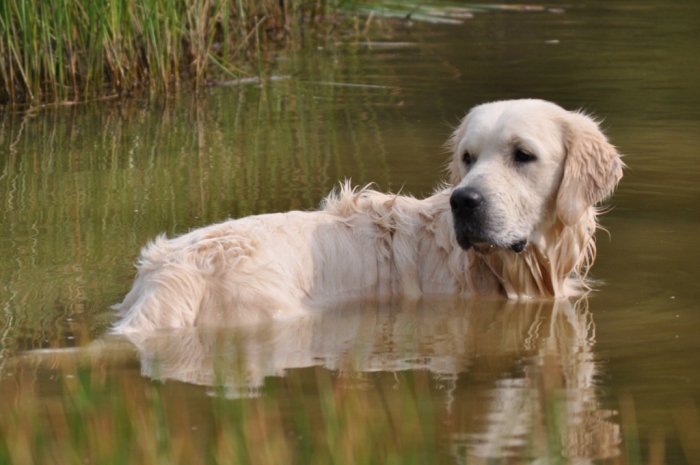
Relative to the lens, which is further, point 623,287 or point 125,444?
point 623,287

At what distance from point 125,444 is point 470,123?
3.32m

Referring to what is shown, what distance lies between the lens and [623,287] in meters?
6.07

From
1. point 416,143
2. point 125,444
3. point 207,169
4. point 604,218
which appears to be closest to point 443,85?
point 416,143

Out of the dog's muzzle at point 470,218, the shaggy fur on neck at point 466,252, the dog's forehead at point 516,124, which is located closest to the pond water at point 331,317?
the shaggy fur on neck at point 466,252

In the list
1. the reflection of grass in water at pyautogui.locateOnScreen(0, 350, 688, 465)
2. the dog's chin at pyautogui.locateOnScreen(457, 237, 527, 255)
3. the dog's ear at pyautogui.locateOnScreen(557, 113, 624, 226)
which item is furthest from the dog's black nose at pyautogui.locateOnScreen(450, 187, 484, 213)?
the reflection of grass in water at pyautogui.locateOnScreen(0, 350, 688, 465)

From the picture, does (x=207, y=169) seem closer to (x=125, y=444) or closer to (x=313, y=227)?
(x=313, y=227)

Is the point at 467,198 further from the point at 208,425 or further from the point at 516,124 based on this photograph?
the point at 208,425

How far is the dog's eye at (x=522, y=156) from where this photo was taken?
5.61m

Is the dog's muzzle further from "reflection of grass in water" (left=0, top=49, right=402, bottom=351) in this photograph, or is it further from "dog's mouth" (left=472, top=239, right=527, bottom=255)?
"reflection of grass in water" (left=0, top=49, right=402, bottom=351)

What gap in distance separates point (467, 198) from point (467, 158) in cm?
51

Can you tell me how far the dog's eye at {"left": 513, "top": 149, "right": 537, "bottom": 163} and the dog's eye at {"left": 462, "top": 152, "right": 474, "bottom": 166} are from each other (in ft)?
0.90

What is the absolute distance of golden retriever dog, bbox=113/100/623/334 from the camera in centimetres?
544

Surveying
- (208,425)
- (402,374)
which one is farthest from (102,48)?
(208,425)

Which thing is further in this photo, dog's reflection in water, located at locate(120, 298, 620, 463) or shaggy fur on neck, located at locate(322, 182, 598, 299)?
shaggy fur on neck, located at locate(322, 182, 598, 299)
